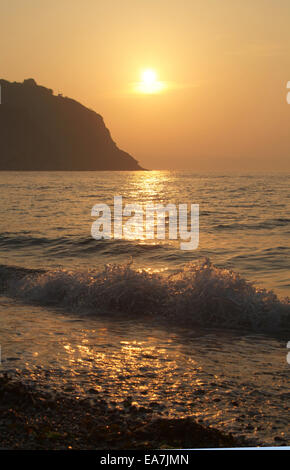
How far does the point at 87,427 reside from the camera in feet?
15.4

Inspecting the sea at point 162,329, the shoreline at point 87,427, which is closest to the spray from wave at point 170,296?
the sea at point 162,329

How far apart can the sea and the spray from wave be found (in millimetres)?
26

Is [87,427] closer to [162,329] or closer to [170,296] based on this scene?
[162,329]

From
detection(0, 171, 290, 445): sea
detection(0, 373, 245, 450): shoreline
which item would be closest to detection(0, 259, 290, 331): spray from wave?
detection(0, 171, 290, 445): sea

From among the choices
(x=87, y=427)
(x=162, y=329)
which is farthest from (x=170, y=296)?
(x=87, y=427)

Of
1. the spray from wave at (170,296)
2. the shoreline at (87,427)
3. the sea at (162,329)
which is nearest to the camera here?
the shoreline at (87,427)

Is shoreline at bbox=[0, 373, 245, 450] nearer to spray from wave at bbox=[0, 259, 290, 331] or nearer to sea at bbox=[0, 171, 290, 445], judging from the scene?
sea at bbox=[0, 171, 290, 445]

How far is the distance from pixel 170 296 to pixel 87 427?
20.3 feet

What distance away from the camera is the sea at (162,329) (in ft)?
17.9

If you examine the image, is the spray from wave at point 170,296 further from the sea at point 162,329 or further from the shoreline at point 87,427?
the shoreline at point 87,427

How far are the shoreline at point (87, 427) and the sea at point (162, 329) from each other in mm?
199

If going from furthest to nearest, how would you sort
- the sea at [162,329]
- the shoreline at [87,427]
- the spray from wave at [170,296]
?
the spray from wave at [170,296], the sea at [162,329], the shoreline at [87,427]

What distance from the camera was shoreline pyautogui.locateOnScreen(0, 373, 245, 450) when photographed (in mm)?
4379

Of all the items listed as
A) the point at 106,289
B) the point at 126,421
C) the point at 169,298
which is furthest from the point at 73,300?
the point at 126,421
